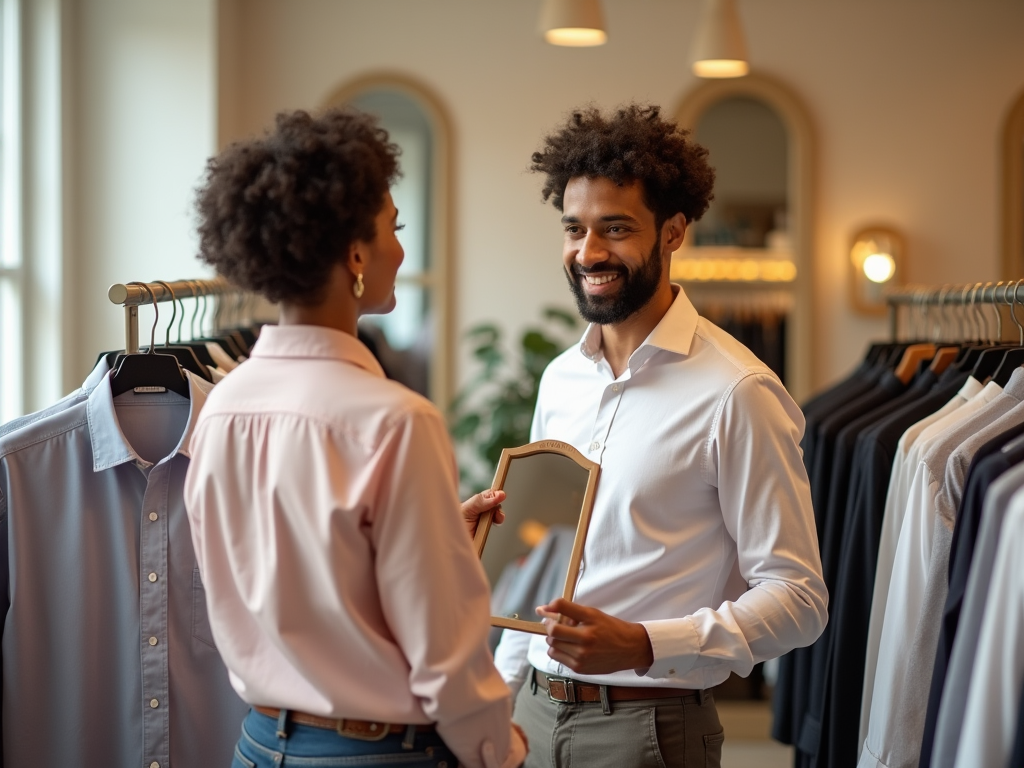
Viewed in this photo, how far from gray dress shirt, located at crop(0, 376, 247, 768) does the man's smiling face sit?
0.75 meters

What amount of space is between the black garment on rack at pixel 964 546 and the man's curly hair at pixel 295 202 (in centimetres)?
109

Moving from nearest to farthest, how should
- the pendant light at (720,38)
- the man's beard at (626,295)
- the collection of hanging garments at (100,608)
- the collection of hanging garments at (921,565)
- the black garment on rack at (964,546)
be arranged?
the collection of hanging garments at (921,565) < the black garment on rack at (964,546) < the collection of hanging garments at (100,608) < the man's beard at (626,295) < the pendant light at (720,38)

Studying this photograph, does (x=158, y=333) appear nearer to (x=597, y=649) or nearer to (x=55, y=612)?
(x=55, y=612)

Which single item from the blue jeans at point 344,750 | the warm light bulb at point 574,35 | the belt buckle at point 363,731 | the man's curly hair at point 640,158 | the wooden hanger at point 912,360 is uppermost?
the warm light bulb at point 574,35

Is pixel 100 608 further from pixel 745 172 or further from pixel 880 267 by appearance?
pixel 880 267

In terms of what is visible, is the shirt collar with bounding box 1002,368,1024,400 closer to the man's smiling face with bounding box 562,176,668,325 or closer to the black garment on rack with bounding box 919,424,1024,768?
the black garment on rack with bounding box 919,424,1024,768

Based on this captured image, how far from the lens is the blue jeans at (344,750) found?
1423mm

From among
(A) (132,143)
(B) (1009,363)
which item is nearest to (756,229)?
(A) (132,143)

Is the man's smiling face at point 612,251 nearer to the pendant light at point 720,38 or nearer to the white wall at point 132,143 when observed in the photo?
the pendant light at point 720,38

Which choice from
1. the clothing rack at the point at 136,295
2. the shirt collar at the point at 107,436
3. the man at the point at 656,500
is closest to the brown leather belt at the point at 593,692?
the man at the point at 656,500

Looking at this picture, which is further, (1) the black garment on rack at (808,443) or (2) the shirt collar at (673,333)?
(1) the black garment on rack at (808,443)

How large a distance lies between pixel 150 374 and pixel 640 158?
979mm

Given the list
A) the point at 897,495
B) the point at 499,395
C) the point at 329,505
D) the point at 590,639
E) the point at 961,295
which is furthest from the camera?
the point at 499,395

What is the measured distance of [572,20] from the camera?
12.5 ft
